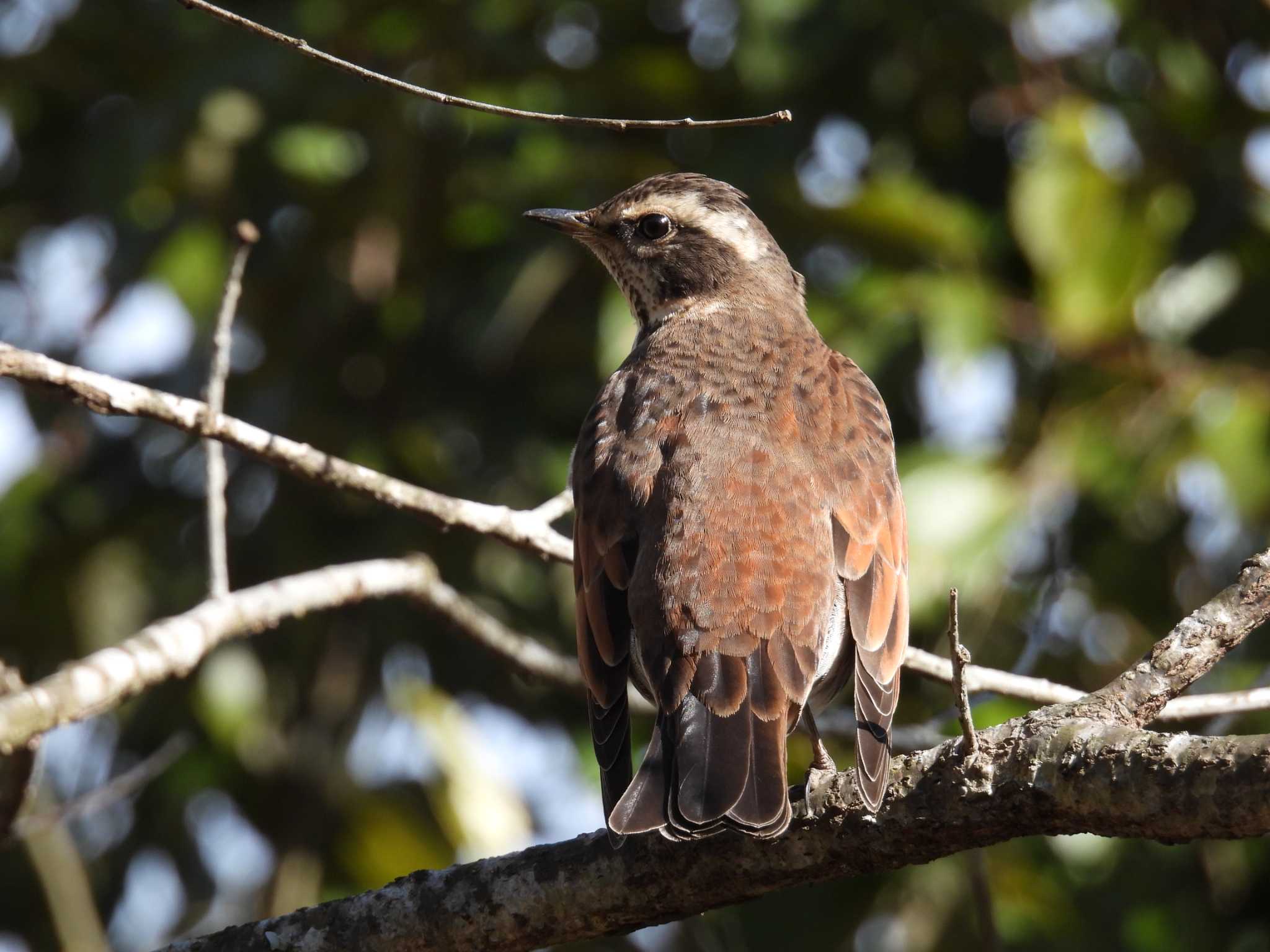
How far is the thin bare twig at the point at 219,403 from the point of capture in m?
4.19

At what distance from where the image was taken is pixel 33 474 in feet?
21.6

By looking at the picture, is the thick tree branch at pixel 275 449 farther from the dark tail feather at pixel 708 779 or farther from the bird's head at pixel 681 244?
the bird's head at pixel 681 244

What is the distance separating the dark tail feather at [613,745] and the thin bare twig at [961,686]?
40.5 inches

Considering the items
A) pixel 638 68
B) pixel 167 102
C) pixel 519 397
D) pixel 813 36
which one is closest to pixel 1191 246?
pixel 813 36

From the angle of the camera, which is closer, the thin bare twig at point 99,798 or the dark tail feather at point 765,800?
the dark tail feather at point 765,800

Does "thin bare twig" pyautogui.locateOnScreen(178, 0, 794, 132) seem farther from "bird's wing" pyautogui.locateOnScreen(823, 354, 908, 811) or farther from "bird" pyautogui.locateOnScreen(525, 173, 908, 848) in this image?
"bird's wing" pyautogui.locateOnScreen(823, 354, 908, 811)

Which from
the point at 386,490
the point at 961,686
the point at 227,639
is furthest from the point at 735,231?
the point at 961,686

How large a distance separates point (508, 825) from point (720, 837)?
2573 mm

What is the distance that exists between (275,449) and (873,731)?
1.69 meters

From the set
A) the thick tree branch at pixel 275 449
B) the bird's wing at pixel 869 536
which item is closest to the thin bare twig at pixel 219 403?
the thick tree branch at pixel 275 449

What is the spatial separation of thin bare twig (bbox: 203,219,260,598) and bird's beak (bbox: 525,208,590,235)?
5.24 feet

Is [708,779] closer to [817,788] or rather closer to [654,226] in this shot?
[817,788]

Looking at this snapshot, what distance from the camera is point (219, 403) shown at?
4.17m

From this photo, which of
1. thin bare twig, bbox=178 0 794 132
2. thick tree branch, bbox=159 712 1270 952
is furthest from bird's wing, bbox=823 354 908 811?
thin bare twig, bbox=178 0 794 132
